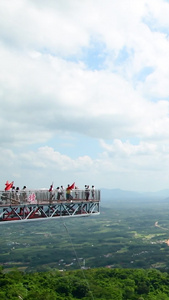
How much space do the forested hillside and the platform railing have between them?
26451 mm

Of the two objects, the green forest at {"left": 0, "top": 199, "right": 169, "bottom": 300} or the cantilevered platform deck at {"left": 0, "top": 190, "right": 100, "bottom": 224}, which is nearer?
the cantilevered platform deck at {"left": 0, "top": 190, "right": 100, "bottom": 224}

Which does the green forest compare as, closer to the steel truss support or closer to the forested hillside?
the forested hillside

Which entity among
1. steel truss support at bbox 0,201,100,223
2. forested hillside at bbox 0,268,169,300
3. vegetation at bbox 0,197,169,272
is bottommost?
vegetation at bbox 0,197,169,272

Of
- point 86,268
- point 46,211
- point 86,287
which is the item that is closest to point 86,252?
point 86,268

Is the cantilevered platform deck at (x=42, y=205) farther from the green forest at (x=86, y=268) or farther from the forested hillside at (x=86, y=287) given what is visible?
the forested hillside at (x=86, y=287)

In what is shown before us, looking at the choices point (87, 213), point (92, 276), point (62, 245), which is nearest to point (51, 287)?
point (92, 276)

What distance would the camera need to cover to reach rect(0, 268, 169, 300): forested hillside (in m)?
48.3

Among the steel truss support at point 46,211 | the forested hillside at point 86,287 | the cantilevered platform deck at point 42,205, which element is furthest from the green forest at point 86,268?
the cantilevered platform deck at point 42,205

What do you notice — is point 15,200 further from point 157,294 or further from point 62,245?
point 62,245

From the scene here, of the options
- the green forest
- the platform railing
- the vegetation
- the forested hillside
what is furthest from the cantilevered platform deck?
the vegetation

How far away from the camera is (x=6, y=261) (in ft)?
420

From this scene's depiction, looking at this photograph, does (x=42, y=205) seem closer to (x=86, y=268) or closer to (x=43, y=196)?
(x=43, y=196)

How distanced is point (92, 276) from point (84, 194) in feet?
186

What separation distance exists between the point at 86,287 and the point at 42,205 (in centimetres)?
4131
